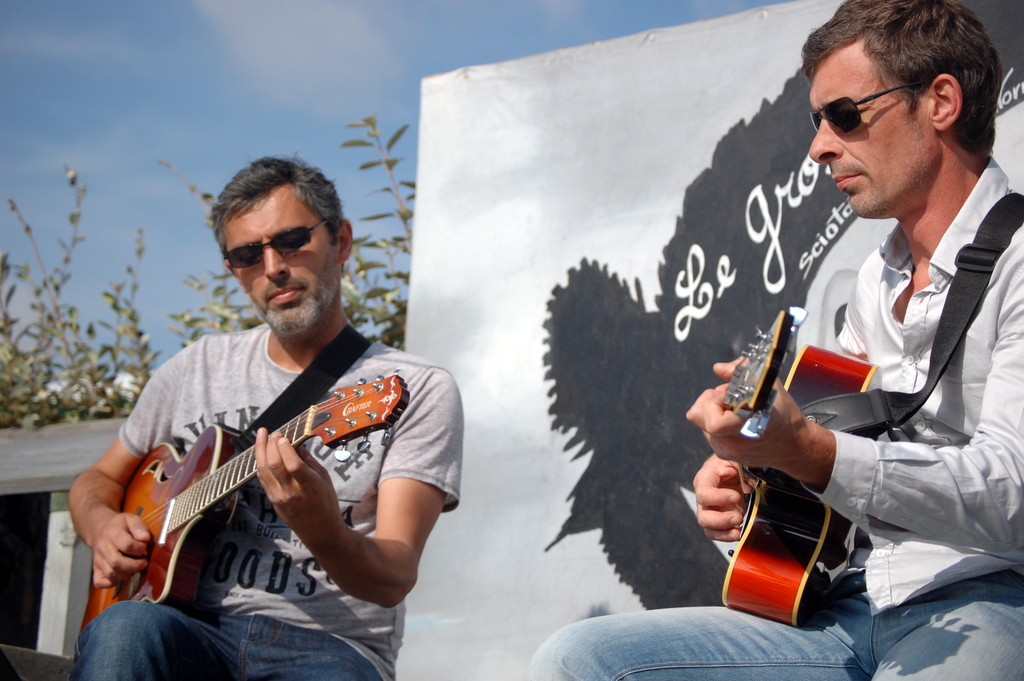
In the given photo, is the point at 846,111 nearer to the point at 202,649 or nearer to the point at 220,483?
the point at 220,483

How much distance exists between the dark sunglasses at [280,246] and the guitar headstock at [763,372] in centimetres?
158

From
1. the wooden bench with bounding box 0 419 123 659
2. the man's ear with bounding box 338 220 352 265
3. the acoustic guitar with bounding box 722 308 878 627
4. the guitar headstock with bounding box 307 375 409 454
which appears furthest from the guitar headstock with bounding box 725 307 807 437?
the wooden bench with bounding box 0 419 123 659

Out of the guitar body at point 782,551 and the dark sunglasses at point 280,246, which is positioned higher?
the dark sunglasses at point 280,246

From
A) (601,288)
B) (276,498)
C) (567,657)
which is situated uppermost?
(601,288)

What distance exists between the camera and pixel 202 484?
2.12 meters

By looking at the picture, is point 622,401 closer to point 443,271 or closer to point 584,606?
point 584,606

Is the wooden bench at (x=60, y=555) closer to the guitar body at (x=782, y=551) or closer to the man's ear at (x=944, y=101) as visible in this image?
the guitar body at (x=782, y=551)

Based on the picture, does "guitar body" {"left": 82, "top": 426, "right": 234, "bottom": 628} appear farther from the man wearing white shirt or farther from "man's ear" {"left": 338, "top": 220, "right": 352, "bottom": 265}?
the man wearing white shirt

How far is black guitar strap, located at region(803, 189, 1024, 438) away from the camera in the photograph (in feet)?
4.67

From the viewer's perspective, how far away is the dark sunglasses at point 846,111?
5.17 feet

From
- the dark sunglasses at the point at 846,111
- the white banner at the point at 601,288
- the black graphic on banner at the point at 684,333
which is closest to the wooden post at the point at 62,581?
the white banner at the point at 601,288

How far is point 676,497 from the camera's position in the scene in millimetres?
2602

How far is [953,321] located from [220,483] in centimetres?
160

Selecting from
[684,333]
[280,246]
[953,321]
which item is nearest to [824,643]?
[953,321]
